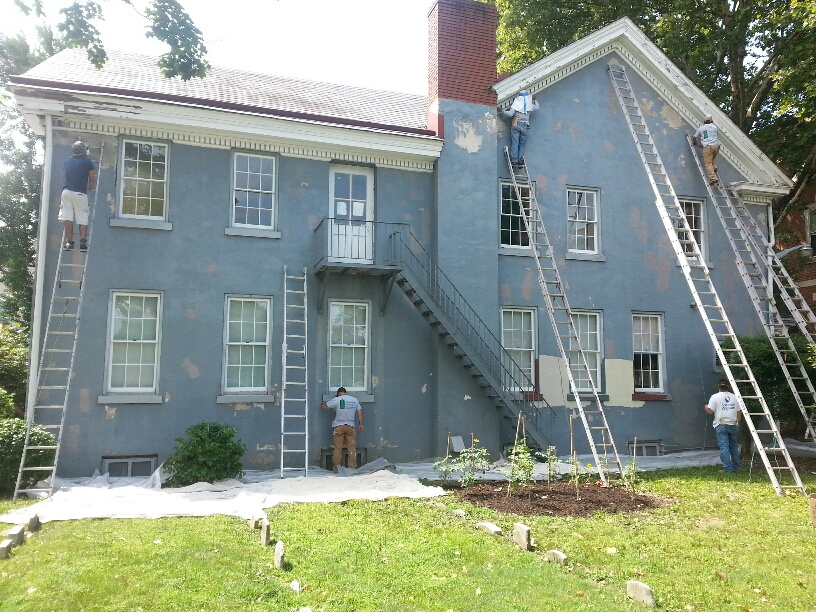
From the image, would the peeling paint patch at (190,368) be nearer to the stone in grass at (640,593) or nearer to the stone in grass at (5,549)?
the stone in grass at (5,549)

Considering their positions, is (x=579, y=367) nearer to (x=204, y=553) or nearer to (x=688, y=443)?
(x=688, y=443)

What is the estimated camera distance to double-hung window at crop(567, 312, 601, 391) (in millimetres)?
16375

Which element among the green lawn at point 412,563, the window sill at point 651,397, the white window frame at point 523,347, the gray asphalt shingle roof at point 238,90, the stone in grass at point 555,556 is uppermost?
the gray asphalt shingle roof at point 238,90

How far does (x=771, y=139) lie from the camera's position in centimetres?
2169

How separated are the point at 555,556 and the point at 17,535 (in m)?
5.90

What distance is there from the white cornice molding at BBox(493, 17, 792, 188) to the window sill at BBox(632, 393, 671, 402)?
22.6 feet

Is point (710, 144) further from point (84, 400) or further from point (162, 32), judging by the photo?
point (84, 400)

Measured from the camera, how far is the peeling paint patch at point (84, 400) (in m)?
12.6

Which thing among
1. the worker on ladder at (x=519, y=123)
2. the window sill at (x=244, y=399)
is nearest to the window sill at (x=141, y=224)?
the window sill at (x=244, y=399)

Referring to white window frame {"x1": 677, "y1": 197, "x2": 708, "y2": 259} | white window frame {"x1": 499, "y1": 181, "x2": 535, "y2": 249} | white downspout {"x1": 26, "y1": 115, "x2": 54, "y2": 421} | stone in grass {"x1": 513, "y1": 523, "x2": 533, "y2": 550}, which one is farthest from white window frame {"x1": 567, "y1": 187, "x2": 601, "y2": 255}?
white downspout {"x1": 26, "y1": 115, "x2": 54, "y2": 421}

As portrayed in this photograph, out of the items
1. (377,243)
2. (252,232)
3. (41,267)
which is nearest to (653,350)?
(377,243)

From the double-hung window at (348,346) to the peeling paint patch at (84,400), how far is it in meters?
4.67

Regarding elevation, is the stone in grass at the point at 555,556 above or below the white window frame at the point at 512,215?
below

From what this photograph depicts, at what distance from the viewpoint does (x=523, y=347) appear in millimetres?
15969
